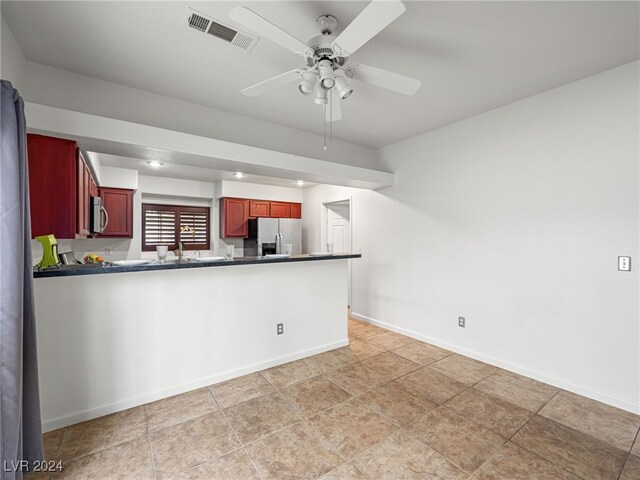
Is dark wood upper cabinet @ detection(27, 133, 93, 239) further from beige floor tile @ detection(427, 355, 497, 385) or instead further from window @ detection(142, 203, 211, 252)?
beige floor tile @ detection(427, 355, 497, 385)

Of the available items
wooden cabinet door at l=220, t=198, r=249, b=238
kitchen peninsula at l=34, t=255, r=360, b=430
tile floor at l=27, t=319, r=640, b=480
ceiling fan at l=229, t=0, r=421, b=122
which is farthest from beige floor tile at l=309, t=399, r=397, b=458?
wooden cabinet door at l=220, t=198, r=249, b=238

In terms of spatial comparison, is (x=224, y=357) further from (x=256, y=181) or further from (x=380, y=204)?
(x=256, y=181)

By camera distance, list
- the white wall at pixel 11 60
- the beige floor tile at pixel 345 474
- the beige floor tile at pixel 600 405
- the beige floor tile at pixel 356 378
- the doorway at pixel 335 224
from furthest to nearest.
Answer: the doorway at pixel 335 224, the beige floor tile at pixel 356 378, the beige floor tile at pixel 600 405, the white wall at pixel 11 60, the beige floor tile at pixel 345 474

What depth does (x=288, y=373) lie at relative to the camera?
2.93 metres

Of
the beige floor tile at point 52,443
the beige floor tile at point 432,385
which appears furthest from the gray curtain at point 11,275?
the beige floor tile at point 432,385

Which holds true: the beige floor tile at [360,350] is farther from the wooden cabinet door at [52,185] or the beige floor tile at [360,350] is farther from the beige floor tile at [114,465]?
the wooden cabinet door at [52,185]

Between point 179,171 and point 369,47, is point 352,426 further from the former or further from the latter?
point 179,171

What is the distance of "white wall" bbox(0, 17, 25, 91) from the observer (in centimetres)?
179

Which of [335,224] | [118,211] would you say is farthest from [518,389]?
[118,211]

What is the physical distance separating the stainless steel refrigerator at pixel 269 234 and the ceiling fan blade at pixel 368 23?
431cm

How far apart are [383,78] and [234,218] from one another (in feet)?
14.6

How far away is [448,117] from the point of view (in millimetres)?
3348

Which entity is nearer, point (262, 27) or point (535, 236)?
point (262, 27)

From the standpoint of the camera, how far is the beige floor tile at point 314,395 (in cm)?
236
